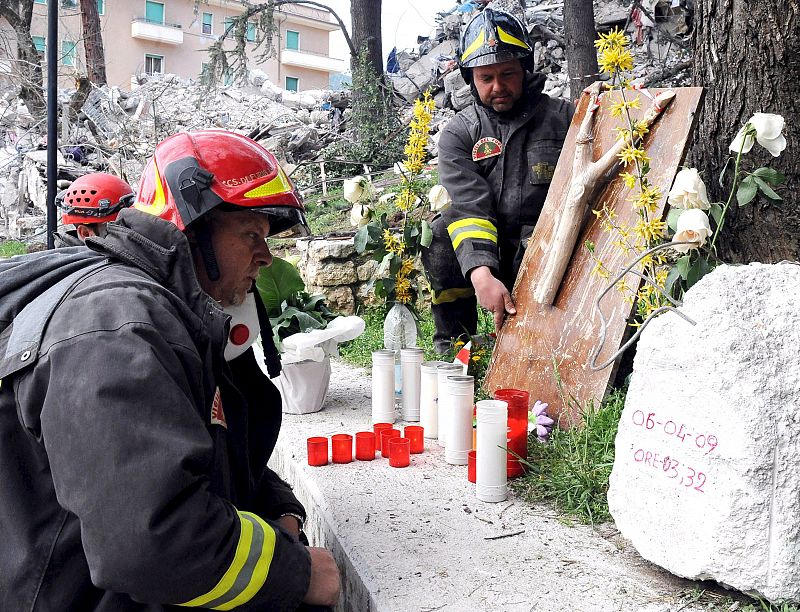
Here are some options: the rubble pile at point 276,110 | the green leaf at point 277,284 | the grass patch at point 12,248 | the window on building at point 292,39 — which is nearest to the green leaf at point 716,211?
the green leaf at point 277,284

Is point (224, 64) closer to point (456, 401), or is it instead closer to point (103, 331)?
point (456, 401)

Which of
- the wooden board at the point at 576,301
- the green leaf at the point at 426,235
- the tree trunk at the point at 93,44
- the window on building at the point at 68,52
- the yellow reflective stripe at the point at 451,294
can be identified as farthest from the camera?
the tree trunk at the point at 93,44

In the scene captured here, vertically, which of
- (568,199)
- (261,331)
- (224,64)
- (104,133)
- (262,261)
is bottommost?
(261,331)

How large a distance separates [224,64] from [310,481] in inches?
415

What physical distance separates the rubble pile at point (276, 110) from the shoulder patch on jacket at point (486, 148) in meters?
6.41

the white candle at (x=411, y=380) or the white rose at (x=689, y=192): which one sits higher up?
the white rose at (x=689, y=192)

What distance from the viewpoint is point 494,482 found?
267cm

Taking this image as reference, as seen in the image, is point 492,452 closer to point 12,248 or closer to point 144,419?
point 144,419

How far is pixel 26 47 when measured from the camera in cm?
1169

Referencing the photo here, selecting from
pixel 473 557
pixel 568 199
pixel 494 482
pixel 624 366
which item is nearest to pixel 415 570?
pixel 473 557

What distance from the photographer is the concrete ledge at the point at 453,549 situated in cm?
203

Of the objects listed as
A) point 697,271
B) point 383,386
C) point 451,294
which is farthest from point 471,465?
point 451,294

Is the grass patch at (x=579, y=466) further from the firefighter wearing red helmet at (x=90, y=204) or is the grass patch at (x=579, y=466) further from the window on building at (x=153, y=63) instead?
the window on building at (x=153, y=63)

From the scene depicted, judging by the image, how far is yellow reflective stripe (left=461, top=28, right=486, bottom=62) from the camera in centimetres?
397
